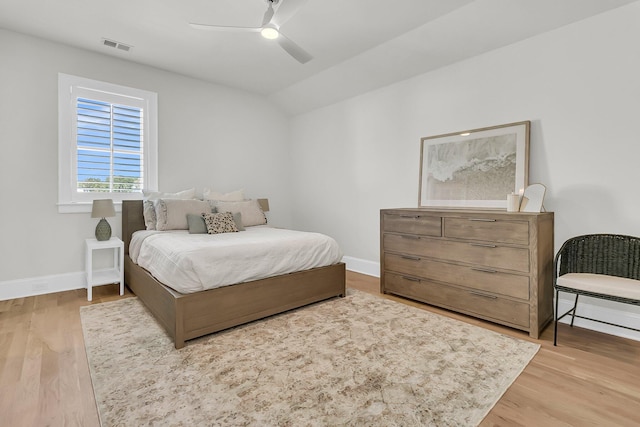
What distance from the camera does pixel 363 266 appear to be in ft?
14.2

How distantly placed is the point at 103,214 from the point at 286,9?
2771 millimetres

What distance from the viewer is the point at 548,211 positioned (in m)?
2.70

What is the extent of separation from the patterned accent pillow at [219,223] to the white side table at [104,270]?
962 millimetres

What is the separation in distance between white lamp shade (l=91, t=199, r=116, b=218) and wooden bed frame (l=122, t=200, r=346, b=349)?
1.85 feet

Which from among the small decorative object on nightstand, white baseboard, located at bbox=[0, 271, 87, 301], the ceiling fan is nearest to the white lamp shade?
the small decorative object on nightstand

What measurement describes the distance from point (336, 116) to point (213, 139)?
1.85 m

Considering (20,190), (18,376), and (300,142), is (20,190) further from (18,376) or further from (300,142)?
(300,142)

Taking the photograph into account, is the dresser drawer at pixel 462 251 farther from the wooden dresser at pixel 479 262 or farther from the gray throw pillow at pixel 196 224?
the gray throw pillow at pixel 196 224

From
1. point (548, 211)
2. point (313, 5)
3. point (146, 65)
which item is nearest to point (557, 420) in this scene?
point (548, 211)

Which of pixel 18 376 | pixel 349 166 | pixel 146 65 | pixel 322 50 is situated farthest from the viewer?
pixel 349 166

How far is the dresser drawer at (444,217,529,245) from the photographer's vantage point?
241 cm

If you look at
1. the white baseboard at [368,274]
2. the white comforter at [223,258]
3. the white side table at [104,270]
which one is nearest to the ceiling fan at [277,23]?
the white comforter at [223,258]

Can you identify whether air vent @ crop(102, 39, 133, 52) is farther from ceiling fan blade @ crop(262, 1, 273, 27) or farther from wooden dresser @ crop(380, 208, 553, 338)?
wooden dresser @ crop(380, 208, 553, 338)

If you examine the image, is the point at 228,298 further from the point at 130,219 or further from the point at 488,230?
the point at 488,230
